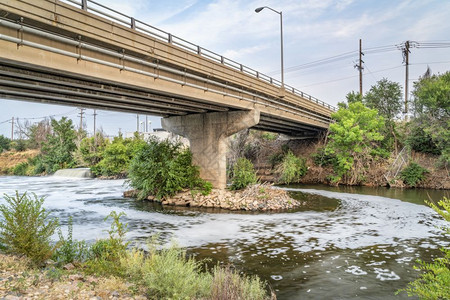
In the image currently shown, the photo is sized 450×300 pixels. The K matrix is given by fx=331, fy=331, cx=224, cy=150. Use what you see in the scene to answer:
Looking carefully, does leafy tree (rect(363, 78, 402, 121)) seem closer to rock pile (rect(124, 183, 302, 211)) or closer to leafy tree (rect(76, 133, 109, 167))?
rock pile (rect(124, 183, 302, 211))

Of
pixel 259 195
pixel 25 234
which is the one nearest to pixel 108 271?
pixel 25 234

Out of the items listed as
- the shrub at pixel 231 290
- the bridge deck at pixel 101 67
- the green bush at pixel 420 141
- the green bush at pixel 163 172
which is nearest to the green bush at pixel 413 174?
the green bush at pixel 420 141

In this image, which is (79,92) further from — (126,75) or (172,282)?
(172,282)

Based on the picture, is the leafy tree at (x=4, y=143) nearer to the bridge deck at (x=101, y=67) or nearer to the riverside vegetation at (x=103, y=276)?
the bridge deck at (x=101, y=67)

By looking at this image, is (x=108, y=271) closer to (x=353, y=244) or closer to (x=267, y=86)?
(x=353, y=244)

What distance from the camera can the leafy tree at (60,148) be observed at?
50.5 metres

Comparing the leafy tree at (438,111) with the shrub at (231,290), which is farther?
the leafy tree at (438,111)

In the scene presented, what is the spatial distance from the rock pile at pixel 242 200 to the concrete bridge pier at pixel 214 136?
5.54 ft

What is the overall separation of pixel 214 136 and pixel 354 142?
50.3ft

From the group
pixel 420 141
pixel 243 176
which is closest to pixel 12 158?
pixel 243 176

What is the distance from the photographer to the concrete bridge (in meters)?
10.0

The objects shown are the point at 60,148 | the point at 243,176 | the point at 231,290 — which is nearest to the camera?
the point at 231,290

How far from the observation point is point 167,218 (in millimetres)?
15320

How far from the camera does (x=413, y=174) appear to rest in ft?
89.8
